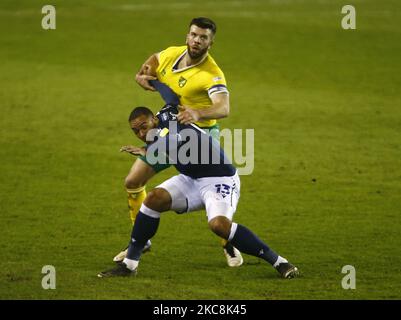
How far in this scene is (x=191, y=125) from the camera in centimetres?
1022

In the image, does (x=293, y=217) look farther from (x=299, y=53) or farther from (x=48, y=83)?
(x=299, y=53)

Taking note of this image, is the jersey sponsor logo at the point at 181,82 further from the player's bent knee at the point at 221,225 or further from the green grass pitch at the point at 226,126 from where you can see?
the green grass pitch at the point at 226,126

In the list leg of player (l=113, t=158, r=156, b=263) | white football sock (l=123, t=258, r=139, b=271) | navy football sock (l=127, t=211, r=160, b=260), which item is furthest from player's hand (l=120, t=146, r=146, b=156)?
leg of player (l=113, t=158, r=156, b=263)

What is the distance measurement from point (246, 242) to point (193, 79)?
1.82m

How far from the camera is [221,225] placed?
9.77 meters

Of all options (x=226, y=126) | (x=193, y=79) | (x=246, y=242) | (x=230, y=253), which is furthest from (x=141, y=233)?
(x=226, y=126)

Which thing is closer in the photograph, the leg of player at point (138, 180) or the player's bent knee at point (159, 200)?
the player's bent knee at point (159, 200)

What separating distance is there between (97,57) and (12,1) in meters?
7.56

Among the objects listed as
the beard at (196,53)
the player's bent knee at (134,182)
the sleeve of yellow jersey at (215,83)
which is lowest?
the player's bent knee at (134,182)

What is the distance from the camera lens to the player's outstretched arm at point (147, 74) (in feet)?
35.2

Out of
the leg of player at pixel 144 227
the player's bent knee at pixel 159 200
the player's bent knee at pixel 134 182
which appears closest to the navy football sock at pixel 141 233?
the leg of player at pixel 144 227

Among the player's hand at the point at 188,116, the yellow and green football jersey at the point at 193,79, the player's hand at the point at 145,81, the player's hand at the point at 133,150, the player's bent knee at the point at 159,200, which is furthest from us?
the player's hand at the point at 145,81

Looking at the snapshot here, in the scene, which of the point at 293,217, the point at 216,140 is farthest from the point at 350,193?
the point at 216,140

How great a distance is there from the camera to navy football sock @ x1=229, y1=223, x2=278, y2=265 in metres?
9.89
